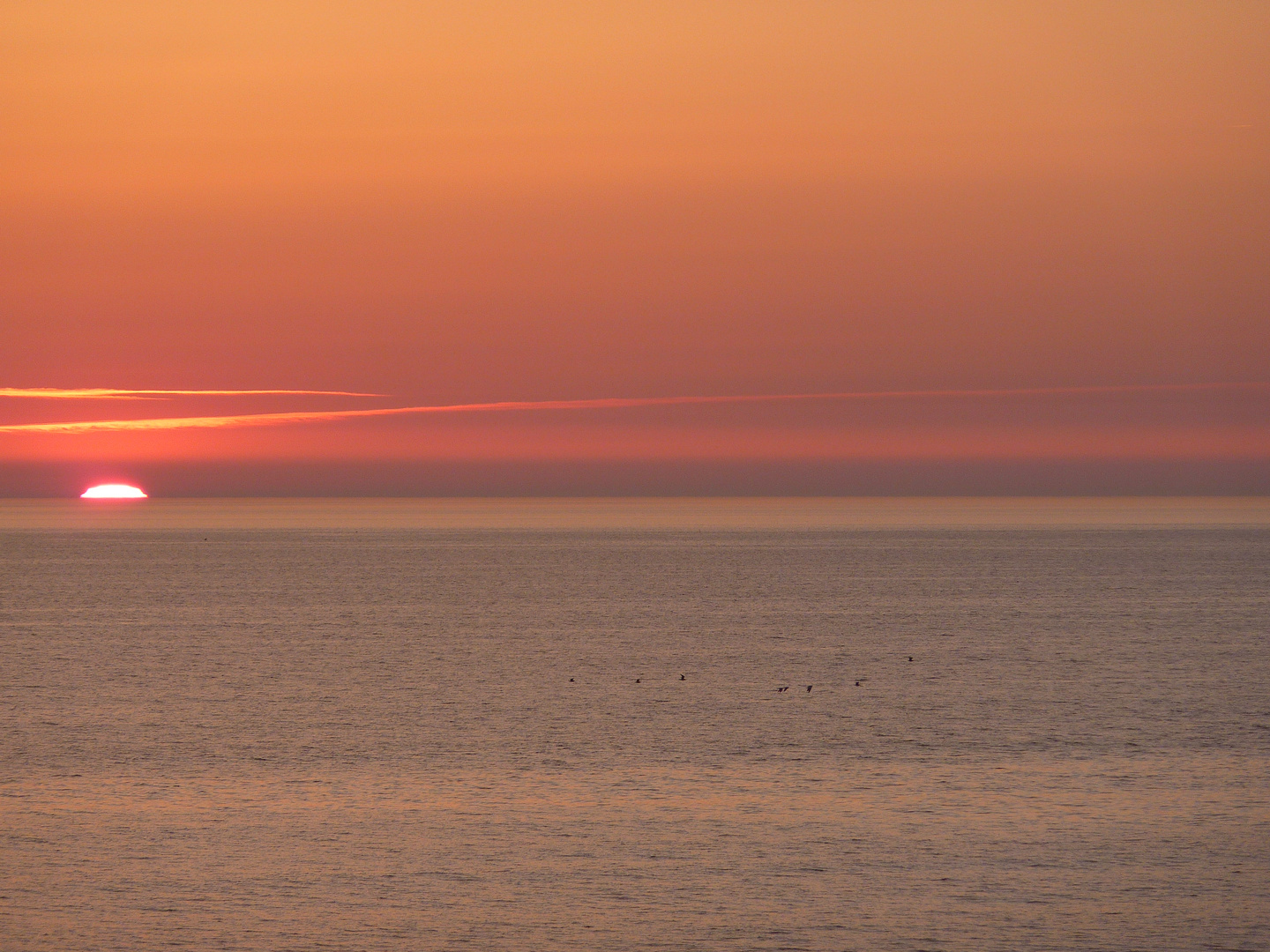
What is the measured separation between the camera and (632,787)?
29.6 metres

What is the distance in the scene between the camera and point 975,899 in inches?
847

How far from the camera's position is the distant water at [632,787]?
20797 mm

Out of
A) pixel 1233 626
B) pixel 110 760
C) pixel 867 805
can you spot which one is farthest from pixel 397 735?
pixel 1233 626

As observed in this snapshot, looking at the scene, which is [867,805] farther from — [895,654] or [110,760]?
[895,654]

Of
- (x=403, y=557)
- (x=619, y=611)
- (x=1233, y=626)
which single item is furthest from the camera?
(x=403, y=557)

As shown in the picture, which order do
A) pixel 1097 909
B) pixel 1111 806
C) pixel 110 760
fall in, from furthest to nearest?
pixel 110 760 → pixel 1111 806 → pixel 1097 909

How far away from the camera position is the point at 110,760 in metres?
32.4

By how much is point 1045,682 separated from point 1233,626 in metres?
28.4

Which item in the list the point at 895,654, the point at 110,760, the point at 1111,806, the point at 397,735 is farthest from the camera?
the point at 895,654

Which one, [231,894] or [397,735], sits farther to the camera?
[397,735]

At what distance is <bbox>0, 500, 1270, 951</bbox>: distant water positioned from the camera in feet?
68.2

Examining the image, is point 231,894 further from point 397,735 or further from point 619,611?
point 619,611

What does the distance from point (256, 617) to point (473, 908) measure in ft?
190

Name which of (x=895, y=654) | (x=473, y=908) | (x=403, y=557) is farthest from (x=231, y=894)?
(x=403, y=557)
